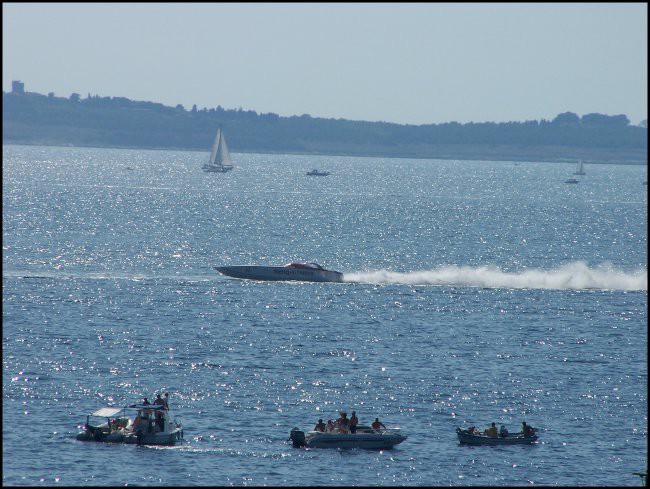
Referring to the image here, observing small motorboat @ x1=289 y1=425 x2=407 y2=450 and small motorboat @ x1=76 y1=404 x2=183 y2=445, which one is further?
small motorboat @ x1=289 y1=425 x2=407 y2=450

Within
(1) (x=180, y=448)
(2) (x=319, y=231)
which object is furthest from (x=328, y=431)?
(2) (x=319, y=231)

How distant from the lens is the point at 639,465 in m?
51.6

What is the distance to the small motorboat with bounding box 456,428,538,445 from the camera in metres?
53.7

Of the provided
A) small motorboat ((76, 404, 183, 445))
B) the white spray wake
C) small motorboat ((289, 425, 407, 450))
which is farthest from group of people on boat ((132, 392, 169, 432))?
the white spray wake

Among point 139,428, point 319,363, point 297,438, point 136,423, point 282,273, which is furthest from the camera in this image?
point 282,273

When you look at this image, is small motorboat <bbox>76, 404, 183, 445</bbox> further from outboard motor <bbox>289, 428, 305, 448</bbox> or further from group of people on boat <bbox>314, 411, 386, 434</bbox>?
group of people on boat <bbox>314, 411, 386, 434</bbox>

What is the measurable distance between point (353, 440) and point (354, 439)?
2.4 inches

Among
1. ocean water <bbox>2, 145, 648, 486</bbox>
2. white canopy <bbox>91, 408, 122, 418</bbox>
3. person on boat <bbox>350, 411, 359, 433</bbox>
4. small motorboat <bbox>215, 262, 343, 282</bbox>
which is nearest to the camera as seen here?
ocean water <bbox>2, 145, 648, 486</bbox>

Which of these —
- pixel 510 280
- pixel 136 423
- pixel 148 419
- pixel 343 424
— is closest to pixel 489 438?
pixel 343 424

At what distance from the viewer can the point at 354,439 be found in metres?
53.3

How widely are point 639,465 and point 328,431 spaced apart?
12.9 m

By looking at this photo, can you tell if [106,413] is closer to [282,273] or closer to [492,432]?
[492,432]

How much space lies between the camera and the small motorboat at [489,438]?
53688mm

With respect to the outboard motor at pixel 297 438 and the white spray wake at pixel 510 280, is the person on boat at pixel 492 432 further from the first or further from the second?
the white spray wake at pixel 510 280
